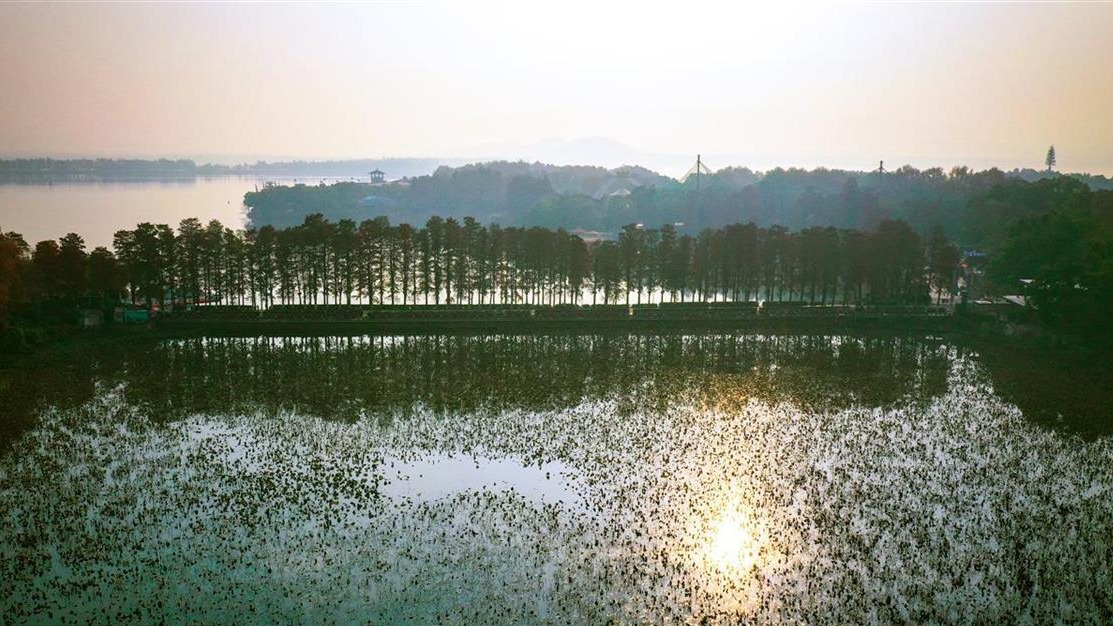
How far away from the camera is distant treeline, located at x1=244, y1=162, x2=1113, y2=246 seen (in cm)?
9588

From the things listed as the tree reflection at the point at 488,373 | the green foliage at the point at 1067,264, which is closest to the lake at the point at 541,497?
the tree reflection at the point at 488,373

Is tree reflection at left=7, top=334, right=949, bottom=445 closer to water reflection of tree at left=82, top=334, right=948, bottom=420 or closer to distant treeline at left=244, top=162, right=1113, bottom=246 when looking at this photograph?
water reflection of tree at left=82, top=334, right=948, bottom=420

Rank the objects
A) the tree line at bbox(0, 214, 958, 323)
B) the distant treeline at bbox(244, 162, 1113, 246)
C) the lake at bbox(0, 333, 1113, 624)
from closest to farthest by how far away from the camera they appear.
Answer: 1. the lake at bbox(0, 333, 1113, 624)
2. the tree line at bbox(0, 214, 958, 323)
3. the distant treeline at bbox(244, 162, 1113, 246)

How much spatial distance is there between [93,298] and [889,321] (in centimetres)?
6136

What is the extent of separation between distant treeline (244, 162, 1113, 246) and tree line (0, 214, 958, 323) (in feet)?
78.0

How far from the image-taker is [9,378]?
1746 inches

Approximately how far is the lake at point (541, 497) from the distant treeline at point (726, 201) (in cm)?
5254

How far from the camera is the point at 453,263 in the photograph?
69562 mm

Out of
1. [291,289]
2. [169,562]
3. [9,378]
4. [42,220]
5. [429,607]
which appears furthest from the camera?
[42,220]

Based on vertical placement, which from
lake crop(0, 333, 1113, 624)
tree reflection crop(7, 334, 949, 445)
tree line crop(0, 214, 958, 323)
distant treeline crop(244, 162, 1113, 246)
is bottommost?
lake crop(0, 333, 1113, 624)

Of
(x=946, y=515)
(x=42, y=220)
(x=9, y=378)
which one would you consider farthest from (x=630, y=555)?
(x=42, y=220)

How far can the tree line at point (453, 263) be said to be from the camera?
61.8 m

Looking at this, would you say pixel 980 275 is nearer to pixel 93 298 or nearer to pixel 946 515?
pixel 946 515

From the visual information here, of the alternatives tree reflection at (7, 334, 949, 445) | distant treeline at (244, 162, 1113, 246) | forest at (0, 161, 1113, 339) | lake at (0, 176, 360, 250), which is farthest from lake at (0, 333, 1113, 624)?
lake at (0, 176, 360, 250)
